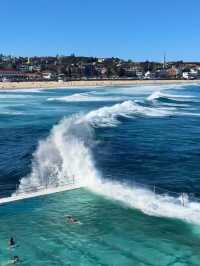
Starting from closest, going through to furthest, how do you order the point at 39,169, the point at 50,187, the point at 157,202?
the point at 157,202, the point at 50,187, the point at 39,169

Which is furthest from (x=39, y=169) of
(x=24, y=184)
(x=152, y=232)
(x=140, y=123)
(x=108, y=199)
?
(x=140, y=123)

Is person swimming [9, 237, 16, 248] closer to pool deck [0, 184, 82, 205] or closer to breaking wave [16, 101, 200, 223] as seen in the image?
pool deck [0, 184, 82, 205]

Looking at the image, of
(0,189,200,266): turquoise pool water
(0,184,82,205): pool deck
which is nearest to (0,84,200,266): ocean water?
(0,189,200,266): turquoise pool water

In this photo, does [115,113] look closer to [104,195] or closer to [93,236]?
[104,195]

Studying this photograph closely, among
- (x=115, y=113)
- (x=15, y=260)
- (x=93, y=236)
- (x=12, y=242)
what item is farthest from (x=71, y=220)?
(x=115, y=113)

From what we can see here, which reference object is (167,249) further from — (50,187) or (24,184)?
(24,184)

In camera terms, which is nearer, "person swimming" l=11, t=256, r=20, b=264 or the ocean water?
"person swimming" l=11, t=256, r=20, b=264
